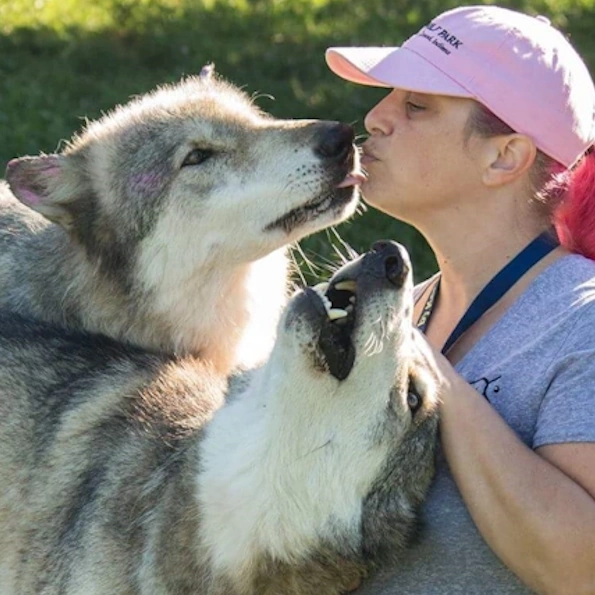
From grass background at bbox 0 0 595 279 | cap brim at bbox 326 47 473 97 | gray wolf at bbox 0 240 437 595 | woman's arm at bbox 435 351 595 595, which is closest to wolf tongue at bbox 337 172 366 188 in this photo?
cap brim at bbox 326 47 473 97

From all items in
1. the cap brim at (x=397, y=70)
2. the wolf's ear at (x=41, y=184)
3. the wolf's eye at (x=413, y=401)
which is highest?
the cap brim at (x=397, y=70)

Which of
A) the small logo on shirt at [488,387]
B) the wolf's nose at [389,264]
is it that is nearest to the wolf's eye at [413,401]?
the small logo on shirt at [488,387]

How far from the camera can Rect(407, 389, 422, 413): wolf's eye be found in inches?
139

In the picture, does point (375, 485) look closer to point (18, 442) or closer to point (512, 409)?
point (512, 409)

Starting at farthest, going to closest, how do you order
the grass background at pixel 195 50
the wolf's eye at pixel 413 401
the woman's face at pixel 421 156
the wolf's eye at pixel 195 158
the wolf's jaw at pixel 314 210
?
the grass background at pixel 195 50 → the wolf's eye at pixel 195 158 → the wolf's jaw at pixel 314 210 → the woman's face at pixel 421 156 → the wolf's eye at pixel 413 401

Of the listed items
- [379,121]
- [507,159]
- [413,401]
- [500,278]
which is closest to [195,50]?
[379,121]

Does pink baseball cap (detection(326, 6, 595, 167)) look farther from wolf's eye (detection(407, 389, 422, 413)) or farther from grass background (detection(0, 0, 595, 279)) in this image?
grass background (detection(0, 0, 595, 279))

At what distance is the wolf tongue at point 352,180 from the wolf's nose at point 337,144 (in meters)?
0.07

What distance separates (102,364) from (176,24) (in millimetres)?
7730

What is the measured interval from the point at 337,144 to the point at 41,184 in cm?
106

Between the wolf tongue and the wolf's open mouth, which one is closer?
the wolf's open mouth

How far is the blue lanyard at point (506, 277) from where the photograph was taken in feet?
12.9

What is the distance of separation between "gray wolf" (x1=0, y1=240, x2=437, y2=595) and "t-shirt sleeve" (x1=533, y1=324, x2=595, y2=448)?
0.30 meters

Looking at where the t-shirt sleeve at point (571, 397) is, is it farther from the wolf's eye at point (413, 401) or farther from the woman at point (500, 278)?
the wolf's eye at point (413, 401)
